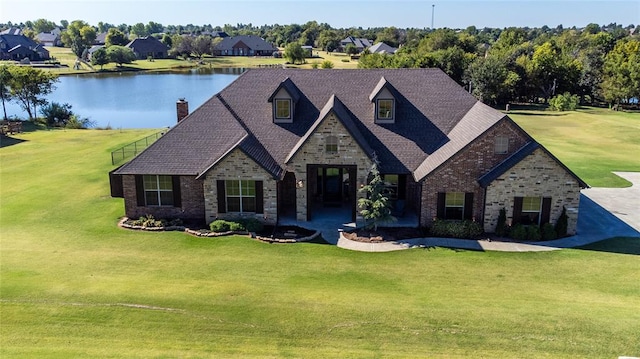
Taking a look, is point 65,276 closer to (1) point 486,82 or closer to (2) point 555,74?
(1) point 486,82

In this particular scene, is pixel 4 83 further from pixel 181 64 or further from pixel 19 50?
pixel 19 50

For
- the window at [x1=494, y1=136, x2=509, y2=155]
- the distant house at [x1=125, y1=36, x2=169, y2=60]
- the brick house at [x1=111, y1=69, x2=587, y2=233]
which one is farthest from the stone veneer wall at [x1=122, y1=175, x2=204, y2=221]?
the distant house at [x1=125, y1=36, x2=169, y2=60]

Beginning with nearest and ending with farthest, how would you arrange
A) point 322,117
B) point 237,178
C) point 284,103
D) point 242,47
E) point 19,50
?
point 237,178 → point 322,117 → point 284,103 → point 19,50 → point 242,47

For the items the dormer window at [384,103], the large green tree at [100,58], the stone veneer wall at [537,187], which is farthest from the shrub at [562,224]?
the large green tree at [100,58]

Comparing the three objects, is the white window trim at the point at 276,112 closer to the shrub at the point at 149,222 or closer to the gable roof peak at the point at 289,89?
the gable roof peak at the point at 289,89

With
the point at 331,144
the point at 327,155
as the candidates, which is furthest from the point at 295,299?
the point at 331,144
